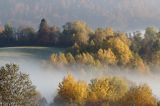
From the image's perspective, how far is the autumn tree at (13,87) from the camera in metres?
35.0

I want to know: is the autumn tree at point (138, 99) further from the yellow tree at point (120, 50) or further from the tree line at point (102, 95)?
the yellow tree at point (120, 50)

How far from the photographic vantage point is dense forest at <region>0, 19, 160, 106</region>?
35906 mm

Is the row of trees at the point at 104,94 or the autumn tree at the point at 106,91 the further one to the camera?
the autumn tree at the point at 106,91

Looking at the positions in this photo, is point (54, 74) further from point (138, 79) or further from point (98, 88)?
point (98, 88)

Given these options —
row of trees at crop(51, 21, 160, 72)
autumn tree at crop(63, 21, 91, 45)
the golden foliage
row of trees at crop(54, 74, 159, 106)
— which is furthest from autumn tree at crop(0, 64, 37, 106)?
autumn tree at crop(63, 21, 91, 45)

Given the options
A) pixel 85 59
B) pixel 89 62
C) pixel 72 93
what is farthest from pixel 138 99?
pixel 85 59

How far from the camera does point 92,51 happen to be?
11981 centimetres

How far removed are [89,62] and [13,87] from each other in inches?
2964

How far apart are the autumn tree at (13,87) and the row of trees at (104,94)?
34.4 m

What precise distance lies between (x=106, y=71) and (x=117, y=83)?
21.6 metres

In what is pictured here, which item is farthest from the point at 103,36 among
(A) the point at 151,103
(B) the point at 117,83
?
(A) the point at 151,103

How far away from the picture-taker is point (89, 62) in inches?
4341

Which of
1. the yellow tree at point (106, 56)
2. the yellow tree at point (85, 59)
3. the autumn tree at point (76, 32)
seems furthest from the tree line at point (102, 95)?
the autumn tree at point (76, 32)

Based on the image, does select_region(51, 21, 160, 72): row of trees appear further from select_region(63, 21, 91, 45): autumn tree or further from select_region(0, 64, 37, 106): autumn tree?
select_region(0, 64, 37, 106): autumn tree
